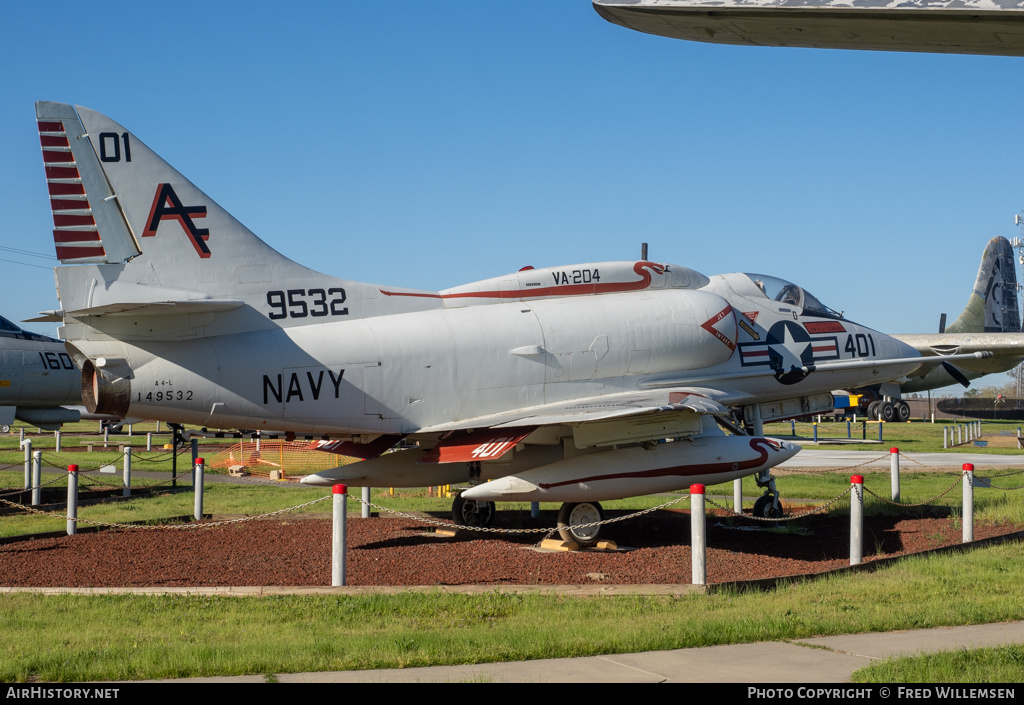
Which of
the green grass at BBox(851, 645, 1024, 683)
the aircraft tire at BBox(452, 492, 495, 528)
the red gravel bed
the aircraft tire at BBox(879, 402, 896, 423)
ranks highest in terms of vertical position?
the aircraft tire at BBox(879, 402, 896, 423)

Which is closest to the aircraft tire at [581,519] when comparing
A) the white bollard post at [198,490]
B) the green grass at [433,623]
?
the green grass at [433,623]

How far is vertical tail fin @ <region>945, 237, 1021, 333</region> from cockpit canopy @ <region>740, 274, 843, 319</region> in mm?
39589

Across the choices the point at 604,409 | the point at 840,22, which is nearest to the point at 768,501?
the point at 604,409

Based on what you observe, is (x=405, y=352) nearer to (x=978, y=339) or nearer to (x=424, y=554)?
(x=424, y=554)

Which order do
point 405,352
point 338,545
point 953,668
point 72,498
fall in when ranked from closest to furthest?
point 953,668 < point 338,545 < point 405,352 < point 72,498

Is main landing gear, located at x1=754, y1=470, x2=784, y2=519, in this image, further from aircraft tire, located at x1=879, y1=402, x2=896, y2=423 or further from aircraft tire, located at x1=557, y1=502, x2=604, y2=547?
aircraft tire, located at x1=879, y1=402, x2=896, y2=423

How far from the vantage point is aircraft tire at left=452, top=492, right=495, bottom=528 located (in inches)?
586

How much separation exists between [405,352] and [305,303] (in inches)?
57.9

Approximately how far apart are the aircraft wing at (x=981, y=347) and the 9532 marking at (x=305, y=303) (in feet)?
113

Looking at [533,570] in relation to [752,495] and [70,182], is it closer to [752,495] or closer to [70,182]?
[70,182]

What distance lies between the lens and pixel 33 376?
22422 mm

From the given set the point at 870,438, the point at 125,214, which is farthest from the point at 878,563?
the point at 870,438

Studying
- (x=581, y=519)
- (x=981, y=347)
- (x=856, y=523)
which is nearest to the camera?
(x=856, y=523)

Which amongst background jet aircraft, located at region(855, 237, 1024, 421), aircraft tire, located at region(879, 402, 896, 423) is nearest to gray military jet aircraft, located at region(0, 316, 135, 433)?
background jet aircraft, located at region(855, 237, 1024, 421)
